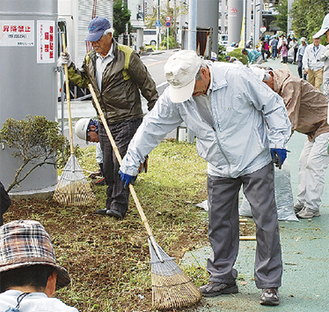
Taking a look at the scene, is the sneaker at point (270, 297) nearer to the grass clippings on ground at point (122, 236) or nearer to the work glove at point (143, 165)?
the grass clippings on ground at point (122, 236)

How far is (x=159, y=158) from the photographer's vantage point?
9.73 m

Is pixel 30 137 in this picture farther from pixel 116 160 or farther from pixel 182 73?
pixel 182 73

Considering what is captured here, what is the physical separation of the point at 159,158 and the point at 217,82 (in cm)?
572

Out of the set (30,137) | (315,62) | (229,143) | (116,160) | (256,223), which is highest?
(315,62)

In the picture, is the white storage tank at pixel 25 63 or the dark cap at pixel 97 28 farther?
the white storage tank at pixel 25 63

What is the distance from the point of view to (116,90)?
20.1ft

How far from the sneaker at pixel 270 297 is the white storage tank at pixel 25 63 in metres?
3.39

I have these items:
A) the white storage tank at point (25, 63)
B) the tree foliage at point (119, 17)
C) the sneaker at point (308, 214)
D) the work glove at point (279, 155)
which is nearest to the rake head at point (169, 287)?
the work glove at point (279, 155)

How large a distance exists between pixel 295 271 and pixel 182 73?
2092 mm

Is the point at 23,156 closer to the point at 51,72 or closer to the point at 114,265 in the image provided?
the point at 51,72

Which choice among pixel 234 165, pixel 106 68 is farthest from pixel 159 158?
pixel 234 165

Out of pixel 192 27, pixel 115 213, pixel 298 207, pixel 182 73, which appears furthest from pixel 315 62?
pixel 182 73

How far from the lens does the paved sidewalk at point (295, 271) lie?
426cm

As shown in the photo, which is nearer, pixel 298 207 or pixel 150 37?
pixel 298 207
